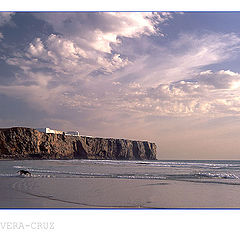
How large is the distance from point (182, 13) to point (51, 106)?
619 centimetres

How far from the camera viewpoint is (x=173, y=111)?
31.7ft

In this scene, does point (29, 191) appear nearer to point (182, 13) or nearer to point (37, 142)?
point (182, 13)

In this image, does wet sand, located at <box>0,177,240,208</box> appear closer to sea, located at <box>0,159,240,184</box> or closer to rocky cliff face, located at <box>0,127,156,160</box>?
sea, located at <box>0,159,240,184</box>

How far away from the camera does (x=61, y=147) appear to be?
2451 inches

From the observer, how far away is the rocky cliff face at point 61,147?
156 ft

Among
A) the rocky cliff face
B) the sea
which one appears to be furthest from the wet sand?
the rocky cliff face

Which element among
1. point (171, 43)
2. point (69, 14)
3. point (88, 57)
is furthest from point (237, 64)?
point (69, 14)

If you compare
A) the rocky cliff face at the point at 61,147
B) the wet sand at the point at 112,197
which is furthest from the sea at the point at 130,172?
the rocky cliff face at the point at 61,147

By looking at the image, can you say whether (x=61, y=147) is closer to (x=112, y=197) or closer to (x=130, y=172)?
(x=130, y=172)

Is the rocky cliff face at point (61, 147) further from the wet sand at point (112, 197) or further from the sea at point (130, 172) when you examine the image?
the wet sand at point (112, 197)

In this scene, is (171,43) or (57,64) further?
(57,64)

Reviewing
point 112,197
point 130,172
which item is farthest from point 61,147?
point 112,197

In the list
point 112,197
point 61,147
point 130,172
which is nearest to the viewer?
point 112,197

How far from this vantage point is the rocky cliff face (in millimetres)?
47500
